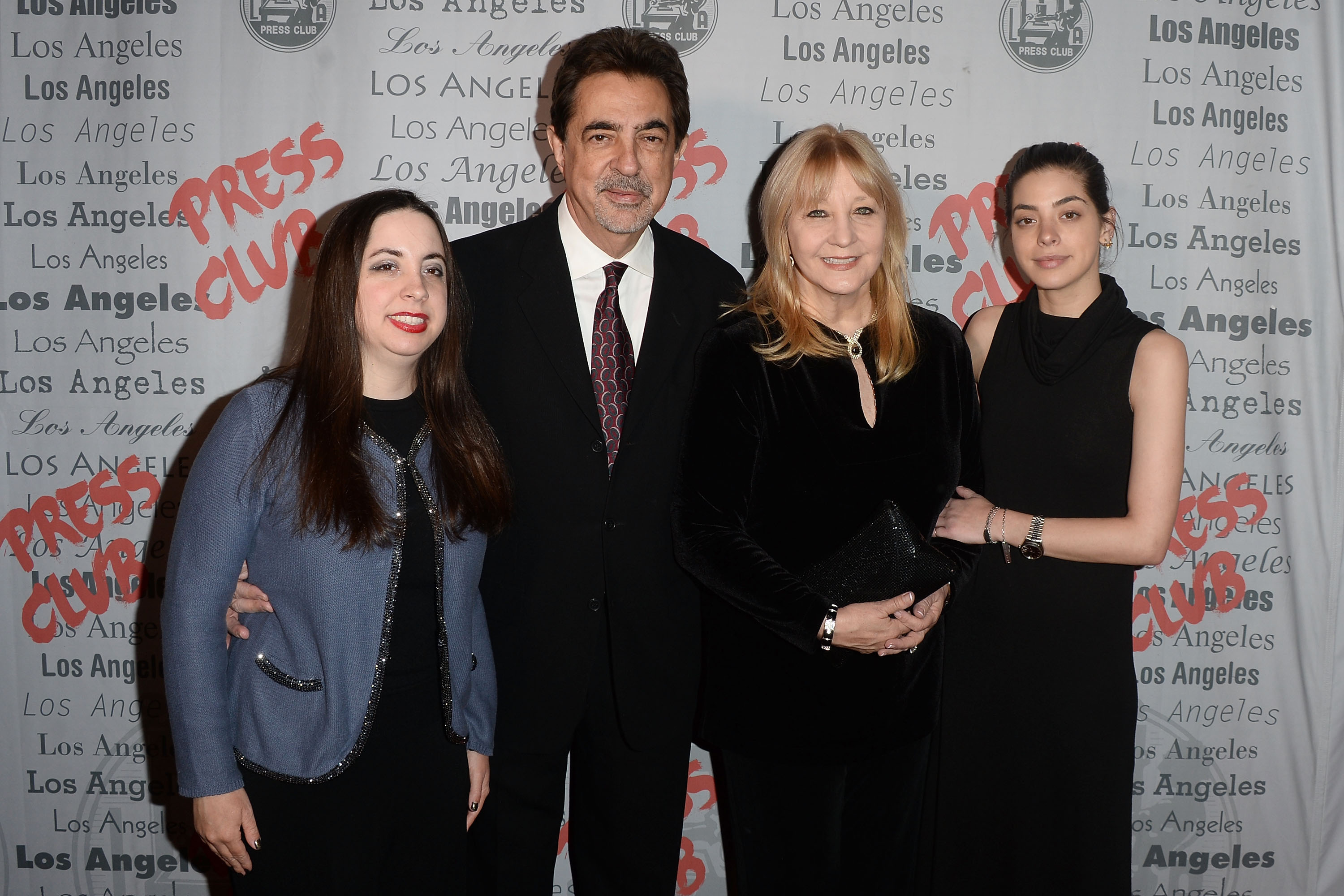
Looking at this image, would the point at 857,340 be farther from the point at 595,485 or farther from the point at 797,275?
the point at 595,485

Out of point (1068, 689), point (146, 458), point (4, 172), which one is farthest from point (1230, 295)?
point (4, 172)

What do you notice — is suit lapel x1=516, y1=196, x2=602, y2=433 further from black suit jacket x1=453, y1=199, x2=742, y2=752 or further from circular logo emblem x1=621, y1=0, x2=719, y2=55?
circular logo emblem x1=621, y1=0, x2=719, y2=55

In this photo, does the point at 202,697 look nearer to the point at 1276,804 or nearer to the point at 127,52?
the point at 127,52

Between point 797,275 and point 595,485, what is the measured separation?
2.19ft

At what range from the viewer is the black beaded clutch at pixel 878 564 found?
71.8 inches

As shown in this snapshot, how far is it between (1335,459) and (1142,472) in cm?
139

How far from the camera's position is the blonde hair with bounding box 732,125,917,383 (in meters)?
1.91

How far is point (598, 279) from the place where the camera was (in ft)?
6.97

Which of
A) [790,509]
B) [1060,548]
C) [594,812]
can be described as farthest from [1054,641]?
[594,812]

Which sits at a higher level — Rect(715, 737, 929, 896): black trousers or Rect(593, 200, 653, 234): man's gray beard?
Rect(593, 200, 653, 234): man's gray beard

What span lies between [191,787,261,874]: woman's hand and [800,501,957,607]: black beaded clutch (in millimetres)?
1148

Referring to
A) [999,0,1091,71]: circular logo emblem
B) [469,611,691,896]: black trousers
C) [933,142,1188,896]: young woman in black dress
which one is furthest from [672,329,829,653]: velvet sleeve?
[999,0,1091,71]: circular logo emblem

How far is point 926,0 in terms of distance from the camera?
2732mm

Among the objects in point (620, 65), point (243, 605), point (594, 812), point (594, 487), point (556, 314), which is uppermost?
point (620, 65)
